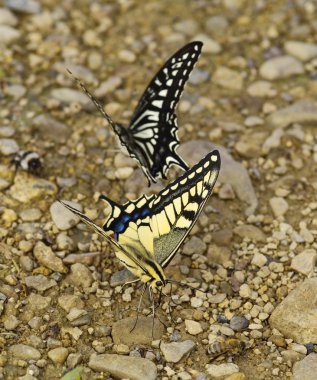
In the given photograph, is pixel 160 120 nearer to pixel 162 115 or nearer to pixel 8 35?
pixel 162 115

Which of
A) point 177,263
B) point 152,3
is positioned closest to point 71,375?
point 177,263

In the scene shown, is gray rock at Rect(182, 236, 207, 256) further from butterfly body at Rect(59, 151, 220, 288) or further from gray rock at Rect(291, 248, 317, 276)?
gray rock at Rect(291, 248, 317, 276)

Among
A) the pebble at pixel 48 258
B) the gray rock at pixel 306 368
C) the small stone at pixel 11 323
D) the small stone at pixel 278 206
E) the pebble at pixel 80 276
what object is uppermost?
the small stone at pixel 278 206

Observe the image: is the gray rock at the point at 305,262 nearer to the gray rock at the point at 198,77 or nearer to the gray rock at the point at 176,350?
the gray rock at the point at 176,350

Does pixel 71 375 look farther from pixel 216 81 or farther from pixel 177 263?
pixel 216 81

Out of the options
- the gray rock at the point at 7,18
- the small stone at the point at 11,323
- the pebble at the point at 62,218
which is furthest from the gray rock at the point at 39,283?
the gray rock at the point at 7,18

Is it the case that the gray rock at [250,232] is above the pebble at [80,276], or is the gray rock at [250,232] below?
above

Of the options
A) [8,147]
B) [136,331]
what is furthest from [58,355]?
[8,147]
